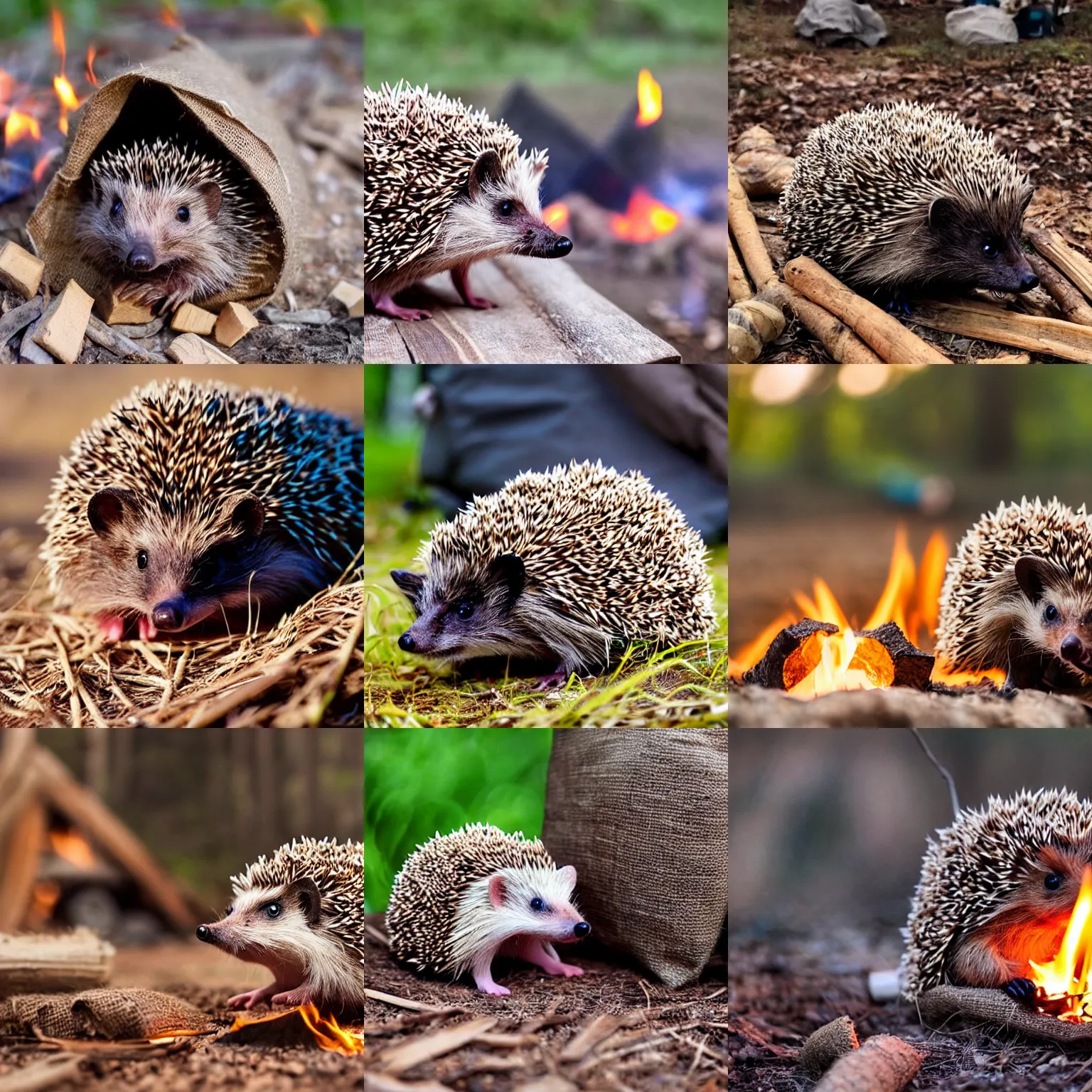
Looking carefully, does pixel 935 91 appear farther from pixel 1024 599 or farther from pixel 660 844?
pixel 660 844

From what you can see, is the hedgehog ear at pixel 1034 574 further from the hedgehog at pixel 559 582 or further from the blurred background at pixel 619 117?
the blurred background at pixel 619 117

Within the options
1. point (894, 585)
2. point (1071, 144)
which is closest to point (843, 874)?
point (894, 585)

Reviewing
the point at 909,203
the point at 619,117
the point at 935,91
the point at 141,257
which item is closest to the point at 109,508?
the point at 141,257

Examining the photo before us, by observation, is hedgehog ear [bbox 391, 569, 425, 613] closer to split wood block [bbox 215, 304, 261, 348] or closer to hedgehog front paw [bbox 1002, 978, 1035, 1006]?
split wood block [bbox 215, 304, 261, 348]

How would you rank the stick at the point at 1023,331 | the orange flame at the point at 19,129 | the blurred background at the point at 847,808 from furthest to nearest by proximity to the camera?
the blurred background at the point at 847,808
the orange flame at the point at 19,129
the stick at the point at 1023,331

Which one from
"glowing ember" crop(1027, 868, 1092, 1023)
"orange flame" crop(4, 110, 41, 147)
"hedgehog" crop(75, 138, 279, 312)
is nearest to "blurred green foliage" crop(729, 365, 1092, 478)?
"glowing ember" crop(1027, 868, 1092, 1023)

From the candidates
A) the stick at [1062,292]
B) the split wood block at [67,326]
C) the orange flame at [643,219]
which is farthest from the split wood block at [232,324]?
the stick at [1062,292]
